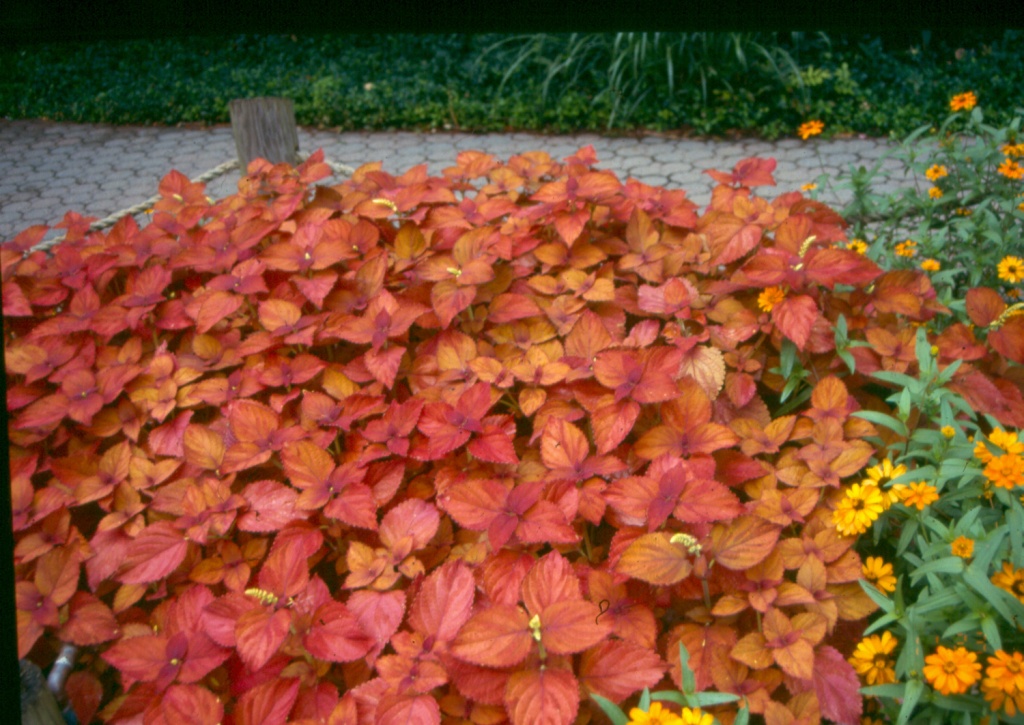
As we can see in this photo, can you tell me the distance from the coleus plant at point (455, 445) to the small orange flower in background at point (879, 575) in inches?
1.1

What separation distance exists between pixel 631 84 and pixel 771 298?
451 cm

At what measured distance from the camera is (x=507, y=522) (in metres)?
1.09

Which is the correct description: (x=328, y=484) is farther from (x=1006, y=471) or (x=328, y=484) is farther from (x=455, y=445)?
(x=1006, y=471)

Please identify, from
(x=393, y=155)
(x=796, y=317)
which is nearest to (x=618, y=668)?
(x=796, y=317)

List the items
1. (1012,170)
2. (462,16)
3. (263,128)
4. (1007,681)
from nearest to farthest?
(462,16)
(1007,681)
(1012,170)
(263,128)

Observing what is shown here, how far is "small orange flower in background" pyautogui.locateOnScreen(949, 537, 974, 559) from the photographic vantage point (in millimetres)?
966

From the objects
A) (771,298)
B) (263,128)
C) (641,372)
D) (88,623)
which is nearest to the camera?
(88,623)

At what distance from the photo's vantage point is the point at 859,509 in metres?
1.10

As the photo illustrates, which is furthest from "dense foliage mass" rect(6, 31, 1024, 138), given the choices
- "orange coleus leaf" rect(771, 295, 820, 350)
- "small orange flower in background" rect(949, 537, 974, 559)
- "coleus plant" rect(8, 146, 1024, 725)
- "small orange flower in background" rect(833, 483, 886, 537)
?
"small orange flower in background" rect(949, 537, 974, 559)

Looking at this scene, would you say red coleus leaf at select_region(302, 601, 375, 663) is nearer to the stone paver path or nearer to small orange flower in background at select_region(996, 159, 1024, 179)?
the stone paver path

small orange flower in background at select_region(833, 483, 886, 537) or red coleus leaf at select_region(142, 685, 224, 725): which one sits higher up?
small orange flower in background at select_region(833, 483, 886, 537)

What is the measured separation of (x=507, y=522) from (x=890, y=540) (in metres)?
0.60

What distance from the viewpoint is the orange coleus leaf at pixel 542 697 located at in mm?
871

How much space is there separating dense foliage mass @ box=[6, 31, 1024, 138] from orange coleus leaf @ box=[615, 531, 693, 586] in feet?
14.8
